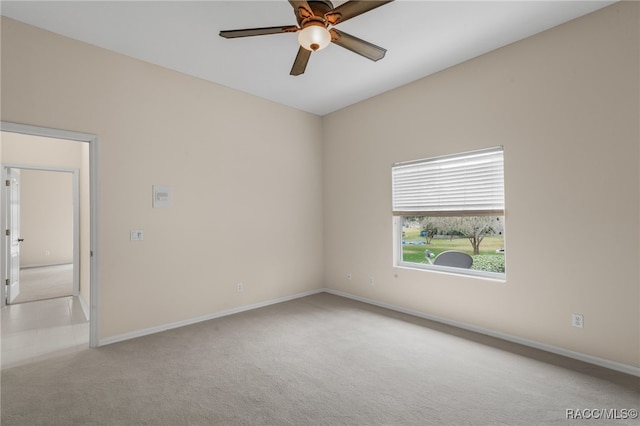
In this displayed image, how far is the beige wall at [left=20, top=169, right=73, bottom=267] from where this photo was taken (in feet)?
25.6

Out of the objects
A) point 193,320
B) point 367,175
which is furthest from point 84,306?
point 367,175

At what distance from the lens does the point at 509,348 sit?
9.91 feet

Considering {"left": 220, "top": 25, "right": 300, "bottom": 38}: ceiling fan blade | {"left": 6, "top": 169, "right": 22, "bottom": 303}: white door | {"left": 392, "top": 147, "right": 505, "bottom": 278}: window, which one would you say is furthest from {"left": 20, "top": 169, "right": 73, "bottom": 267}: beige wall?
{"left": 392, "top": 147, "right": 505, "bottom": 278}: window

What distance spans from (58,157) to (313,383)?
543cm

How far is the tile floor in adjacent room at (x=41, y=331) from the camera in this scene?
9.87 feet

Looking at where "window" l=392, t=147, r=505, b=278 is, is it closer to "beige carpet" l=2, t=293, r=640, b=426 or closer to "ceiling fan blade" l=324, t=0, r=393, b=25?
"beige carpet" l=2, t=293, r=640, b=426

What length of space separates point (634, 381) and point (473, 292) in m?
1.37

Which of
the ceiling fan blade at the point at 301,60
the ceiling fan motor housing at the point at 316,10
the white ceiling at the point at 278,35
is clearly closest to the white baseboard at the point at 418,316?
the white ceiling at the point at 278,35

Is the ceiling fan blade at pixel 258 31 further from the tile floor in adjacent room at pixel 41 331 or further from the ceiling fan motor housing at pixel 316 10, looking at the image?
the tile floor in adjacent room at pixel 41 331

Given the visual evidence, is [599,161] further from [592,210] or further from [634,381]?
[634,381]

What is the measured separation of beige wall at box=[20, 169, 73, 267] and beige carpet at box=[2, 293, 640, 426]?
7006 mm

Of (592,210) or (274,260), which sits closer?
(592,210)

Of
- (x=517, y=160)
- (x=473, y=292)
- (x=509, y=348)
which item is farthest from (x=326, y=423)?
(x=517, y=160)

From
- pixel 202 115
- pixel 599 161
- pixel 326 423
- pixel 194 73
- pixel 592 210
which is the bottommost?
pixel 326 423
